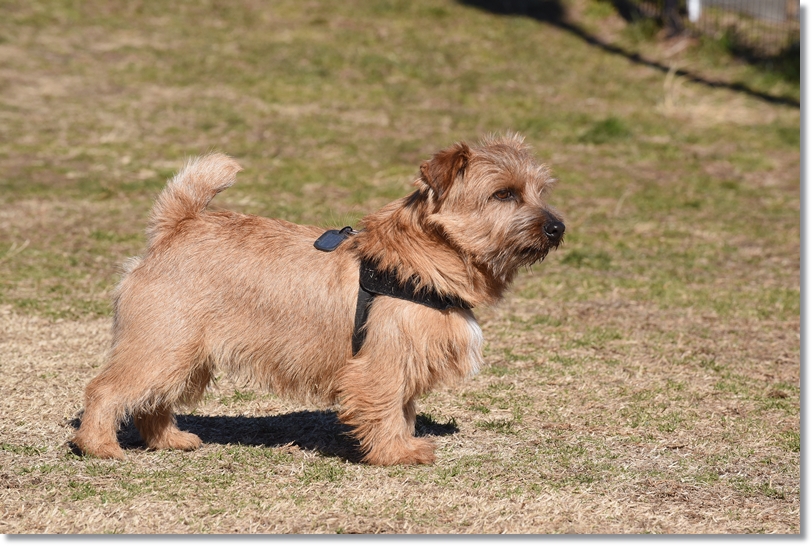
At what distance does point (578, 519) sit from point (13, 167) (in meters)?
8.82

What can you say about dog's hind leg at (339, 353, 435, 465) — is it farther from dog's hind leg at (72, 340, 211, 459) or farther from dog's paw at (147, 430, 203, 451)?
dog's paw at (147, 430, 203, 451)

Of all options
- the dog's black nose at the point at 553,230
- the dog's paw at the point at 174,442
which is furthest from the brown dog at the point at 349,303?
the dog's paw at the point at 174,442

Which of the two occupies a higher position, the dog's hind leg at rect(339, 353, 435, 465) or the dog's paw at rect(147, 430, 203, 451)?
the dog's hind leg at rect(339, 353, 435, 465)

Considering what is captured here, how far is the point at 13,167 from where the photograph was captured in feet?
36.4

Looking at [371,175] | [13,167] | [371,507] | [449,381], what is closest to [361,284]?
[449,381]

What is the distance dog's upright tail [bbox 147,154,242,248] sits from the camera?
4797 millimetres

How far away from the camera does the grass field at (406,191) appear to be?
440 cm

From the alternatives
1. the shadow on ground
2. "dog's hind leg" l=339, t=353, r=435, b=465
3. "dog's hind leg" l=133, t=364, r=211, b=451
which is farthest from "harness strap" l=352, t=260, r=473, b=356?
the shadow on ground

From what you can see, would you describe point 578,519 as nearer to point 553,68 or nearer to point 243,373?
point 243,373

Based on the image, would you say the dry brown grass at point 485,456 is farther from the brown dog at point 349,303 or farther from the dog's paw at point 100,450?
the brown dog at point 349,303

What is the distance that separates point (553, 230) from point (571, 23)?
14197mm

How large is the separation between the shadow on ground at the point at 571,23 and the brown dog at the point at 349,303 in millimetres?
11682

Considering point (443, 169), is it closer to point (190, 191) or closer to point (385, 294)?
point (385, 294)

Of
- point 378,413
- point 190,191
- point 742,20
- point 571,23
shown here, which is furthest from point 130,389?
point 571,23
